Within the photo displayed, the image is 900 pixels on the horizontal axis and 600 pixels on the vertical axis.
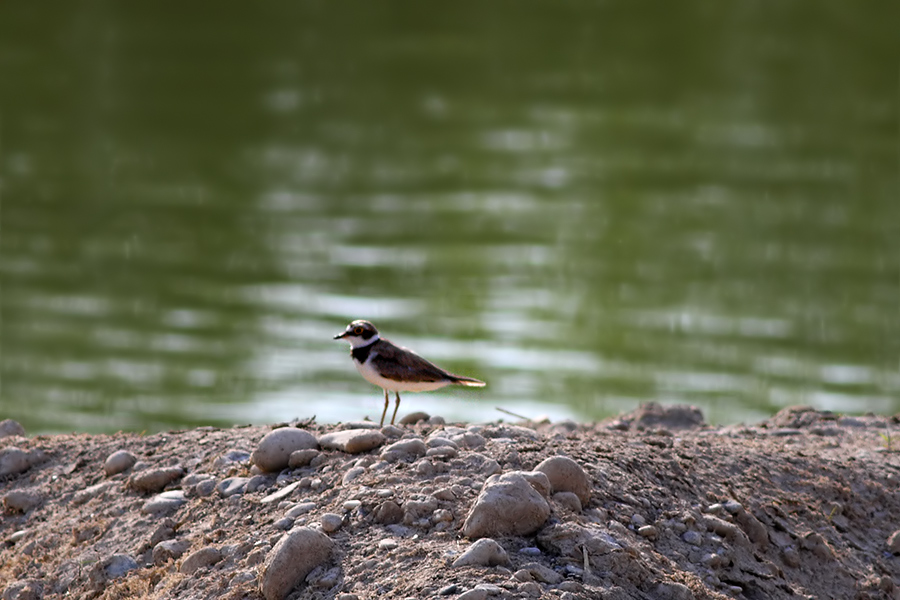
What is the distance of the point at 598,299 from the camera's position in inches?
426

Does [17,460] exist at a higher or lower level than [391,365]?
lower

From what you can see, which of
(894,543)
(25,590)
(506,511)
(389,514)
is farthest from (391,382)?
(894,543)

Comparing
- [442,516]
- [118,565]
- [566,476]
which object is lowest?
[118,565]

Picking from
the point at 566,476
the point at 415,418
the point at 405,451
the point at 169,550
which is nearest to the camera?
the point at 566,476

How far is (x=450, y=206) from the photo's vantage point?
43.5 ft

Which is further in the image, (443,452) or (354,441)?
(354,441)

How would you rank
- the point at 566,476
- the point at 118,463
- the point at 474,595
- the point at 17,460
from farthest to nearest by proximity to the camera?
the point at 17,460 → the point at 118,463 → the point at 566,476 → the point at 474,595

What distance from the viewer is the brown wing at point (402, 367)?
15.9ft

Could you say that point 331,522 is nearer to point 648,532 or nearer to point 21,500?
point 648,532

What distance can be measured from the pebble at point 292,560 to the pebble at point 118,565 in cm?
76

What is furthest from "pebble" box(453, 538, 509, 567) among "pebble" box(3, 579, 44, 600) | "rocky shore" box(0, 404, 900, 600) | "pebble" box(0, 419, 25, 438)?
"pebble" box(0, 419, 25, 438)

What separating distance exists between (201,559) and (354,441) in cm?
74

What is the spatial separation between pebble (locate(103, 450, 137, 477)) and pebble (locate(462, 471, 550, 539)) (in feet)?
6.24

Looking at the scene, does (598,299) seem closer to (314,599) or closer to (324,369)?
(324,369)
